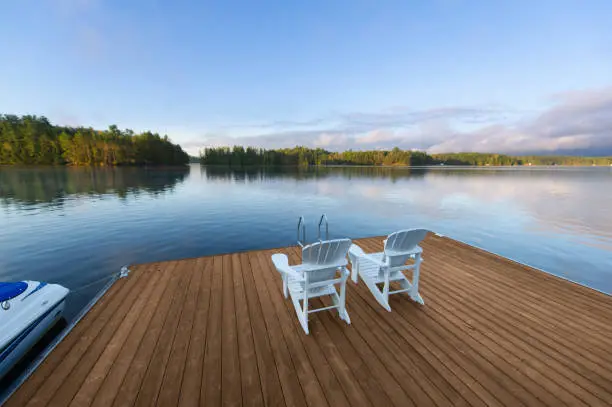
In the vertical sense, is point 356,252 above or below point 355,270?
above

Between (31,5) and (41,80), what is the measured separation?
81.3 ft

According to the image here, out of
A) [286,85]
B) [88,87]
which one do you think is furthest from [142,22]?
[88,87]

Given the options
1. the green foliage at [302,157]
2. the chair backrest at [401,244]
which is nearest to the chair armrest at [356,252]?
the chair backrest at [401,244]

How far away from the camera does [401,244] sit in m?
3.36

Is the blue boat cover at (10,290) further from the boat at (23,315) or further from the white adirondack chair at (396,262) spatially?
the white adirondack chair at (396,262)

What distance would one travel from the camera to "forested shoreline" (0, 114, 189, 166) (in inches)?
2594

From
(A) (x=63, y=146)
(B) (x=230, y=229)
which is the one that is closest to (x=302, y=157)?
(A) (x=63, y=146)

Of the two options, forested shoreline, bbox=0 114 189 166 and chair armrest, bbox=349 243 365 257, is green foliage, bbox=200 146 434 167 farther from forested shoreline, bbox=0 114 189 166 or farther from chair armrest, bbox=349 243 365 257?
chair armrest, bbox=349 243 365 257

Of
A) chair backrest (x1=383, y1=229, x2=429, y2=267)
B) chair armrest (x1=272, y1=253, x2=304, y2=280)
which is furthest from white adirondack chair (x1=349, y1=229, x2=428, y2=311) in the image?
chair armrest (x1=272, y1=253, x2=304, y2=280)

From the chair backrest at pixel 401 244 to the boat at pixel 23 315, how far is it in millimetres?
4856

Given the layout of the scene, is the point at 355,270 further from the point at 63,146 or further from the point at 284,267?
the point at 63,146

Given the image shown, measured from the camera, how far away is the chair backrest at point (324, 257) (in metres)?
2.73

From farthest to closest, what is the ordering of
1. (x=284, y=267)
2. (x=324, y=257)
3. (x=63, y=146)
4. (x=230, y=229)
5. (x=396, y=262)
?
(x=63, y=146), (x=230, y=229), (x=396, y=262), (x=284, y=267), (x=324, y=257)

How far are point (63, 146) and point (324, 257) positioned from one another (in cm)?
10281
